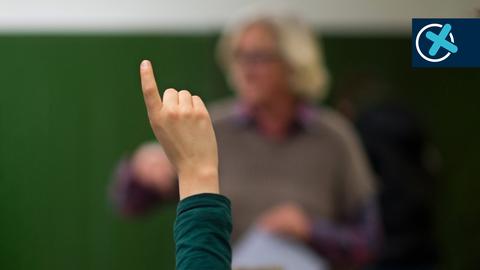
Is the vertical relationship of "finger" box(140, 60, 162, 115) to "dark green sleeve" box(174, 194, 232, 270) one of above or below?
above

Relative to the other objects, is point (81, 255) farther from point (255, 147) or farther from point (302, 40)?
point (302, 40)

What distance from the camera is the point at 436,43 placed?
1613mm

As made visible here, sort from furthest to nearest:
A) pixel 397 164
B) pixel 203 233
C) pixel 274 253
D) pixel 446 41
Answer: pixel 397 164 → pixel 274 253 → pixel 446 41 → pixel 203 233

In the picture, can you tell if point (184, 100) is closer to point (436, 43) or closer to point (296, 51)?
point (436, 43)

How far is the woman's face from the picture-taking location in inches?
101

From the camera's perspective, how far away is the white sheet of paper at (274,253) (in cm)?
246

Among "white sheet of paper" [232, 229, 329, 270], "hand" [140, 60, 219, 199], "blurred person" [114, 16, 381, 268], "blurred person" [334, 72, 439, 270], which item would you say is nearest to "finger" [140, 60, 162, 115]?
"hand" [140, 60, 219, 199]

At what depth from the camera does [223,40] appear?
2.65 metres

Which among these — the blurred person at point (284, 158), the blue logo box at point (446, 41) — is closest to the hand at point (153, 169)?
the blurred person at point (284, 158)

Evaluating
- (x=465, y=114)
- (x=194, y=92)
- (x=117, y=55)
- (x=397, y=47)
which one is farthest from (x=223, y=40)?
(x=465, y=114)

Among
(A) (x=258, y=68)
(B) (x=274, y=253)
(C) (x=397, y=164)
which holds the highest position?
(A) (x=258, y=68)

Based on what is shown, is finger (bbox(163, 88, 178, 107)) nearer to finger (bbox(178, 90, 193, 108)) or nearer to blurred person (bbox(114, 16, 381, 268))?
finger (bbox(178, 90, 193, 108))

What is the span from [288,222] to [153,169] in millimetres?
468

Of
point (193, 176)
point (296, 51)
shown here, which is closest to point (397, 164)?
point (296, 51)
